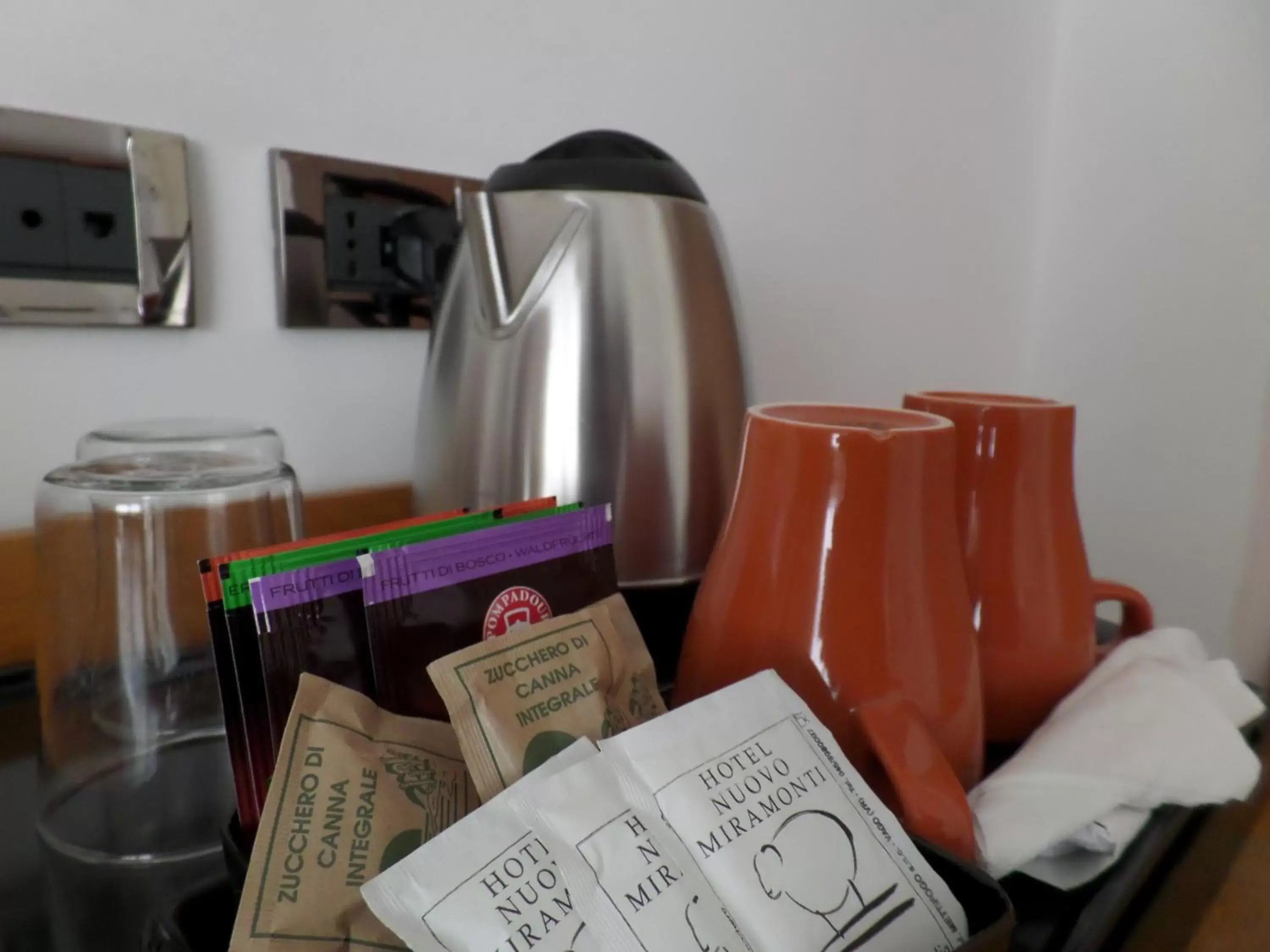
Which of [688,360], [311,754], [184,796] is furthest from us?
[688,360]

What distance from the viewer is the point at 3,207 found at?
1.29 ft

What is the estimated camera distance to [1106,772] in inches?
12.3

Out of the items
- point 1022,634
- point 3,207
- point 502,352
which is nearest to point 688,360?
point 502,352

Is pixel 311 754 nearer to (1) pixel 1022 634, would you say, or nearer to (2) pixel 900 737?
(2) pixel 900 737

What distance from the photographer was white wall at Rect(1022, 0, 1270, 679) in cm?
90

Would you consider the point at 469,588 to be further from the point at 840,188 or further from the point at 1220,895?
the point at 840,188

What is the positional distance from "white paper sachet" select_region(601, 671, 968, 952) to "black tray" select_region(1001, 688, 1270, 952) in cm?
4

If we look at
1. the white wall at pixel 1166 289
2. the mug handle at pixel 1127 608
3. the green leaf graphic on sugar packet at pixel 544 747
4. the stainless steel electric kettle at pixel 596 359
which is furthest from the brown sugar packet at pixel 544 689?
the white wall at pixel 1166 289

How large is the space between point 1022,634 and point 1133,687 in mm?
49

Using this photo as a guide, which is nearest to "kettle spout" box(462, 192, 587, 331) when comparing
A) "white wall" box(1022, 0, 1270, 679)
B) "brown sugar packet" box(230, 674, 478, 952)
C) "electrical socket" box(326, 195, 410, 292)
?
"electrical socket" box(326, 195, 410, 292)

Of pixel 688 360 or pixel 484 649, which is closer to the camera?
pixel 484 649

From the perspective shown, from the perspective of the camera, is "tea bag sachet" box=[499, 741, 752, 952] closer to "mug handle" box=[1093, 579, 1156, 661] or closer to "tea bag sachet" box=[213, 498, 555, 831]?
"tea bag sachet" box=[213, 498, 555, 831]

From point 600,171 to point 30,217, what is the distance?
273 millimetres

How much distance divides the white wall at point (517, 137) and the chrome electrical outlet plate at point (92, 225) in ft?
0.04
